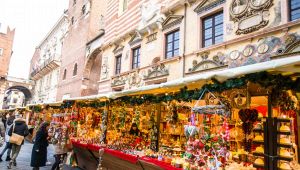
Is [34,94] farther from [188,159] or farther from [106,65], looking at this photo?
[188,159]

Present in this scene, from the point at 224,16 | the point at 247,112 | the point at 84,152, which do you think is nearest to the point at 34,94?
the point at 84,152

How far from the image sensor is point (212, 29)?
980 cm

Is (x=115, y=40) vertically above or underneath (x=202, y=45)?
above

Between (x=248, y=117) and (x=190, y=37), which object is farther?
(x=190, y=37)

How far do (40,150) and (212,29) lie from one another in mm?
7465

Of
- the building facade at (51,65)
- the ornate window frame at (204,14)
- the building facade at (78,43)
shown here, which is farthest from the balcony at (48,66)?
the ornate window frame at (204,14)

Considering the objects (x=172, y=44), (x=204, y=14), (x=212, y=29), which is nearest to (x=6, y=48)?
(x=172, y=44)

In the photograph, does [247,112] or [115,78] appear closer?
[247,112]

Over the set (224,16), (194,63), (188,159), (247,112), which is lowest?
(188,159)

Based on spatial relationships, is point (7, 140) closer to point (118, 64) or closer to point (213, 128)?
point (118, 64)

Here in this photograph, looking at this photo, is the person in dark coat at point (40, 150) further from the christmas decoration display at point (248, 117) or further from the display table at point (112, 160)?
the christmas decoration display at point (248, 117)

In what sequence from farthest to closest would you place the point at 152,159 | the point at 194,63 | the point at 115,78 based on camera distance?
the point at 115,78 < the point at 194,63 < the point at 152,159

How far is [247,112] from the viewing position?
5180 mm

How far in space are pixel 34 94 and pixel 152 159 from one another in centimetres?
4095
